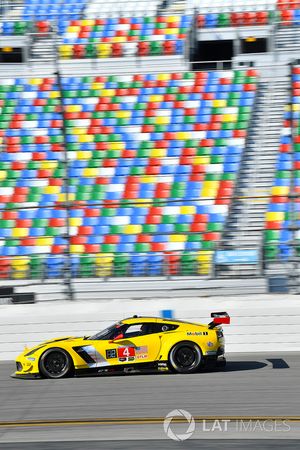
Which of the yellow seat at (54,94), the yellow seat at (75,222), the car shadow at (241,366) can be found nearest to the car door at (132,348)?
the car shadow at (241,366)

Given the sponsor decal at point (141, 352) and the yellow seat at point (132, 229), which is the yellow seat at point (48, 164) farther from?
the sponsor decal at point (141, 352)

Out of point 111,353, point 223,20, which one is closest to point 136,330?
point 111,353

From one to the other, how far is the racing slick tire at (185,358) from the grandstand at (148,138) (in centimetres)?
367

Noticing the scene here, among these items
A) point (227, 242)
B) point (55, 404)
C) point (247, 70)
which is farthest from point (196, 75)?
point (55, 404)

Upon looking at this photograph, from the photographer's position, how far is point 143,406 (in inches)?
385

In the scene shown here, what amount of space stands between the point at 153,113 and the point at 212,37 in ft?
14.3

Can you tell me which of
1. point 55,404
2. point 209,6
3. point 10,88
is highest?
point 209,6

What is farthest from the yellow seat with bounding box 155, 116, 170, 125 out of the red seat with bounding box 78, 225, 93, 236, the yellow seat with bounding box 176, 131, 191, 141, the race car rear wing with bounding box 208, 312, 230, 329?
the race car rear wing with bounding box 208, 312, 230, 329

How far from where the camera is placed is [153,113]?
23.0 meters

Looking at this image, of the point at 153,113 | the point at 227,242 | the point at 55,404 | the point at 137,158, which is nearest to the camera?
the point at 55,404

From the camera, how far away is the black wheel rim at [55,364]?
12.1m

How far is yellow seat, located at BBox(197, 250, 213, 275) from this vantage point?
15.7m

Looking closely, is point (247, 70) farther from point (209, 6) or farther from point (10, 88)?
point (10, 88)

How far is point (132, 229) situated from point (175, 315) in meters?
4.95
